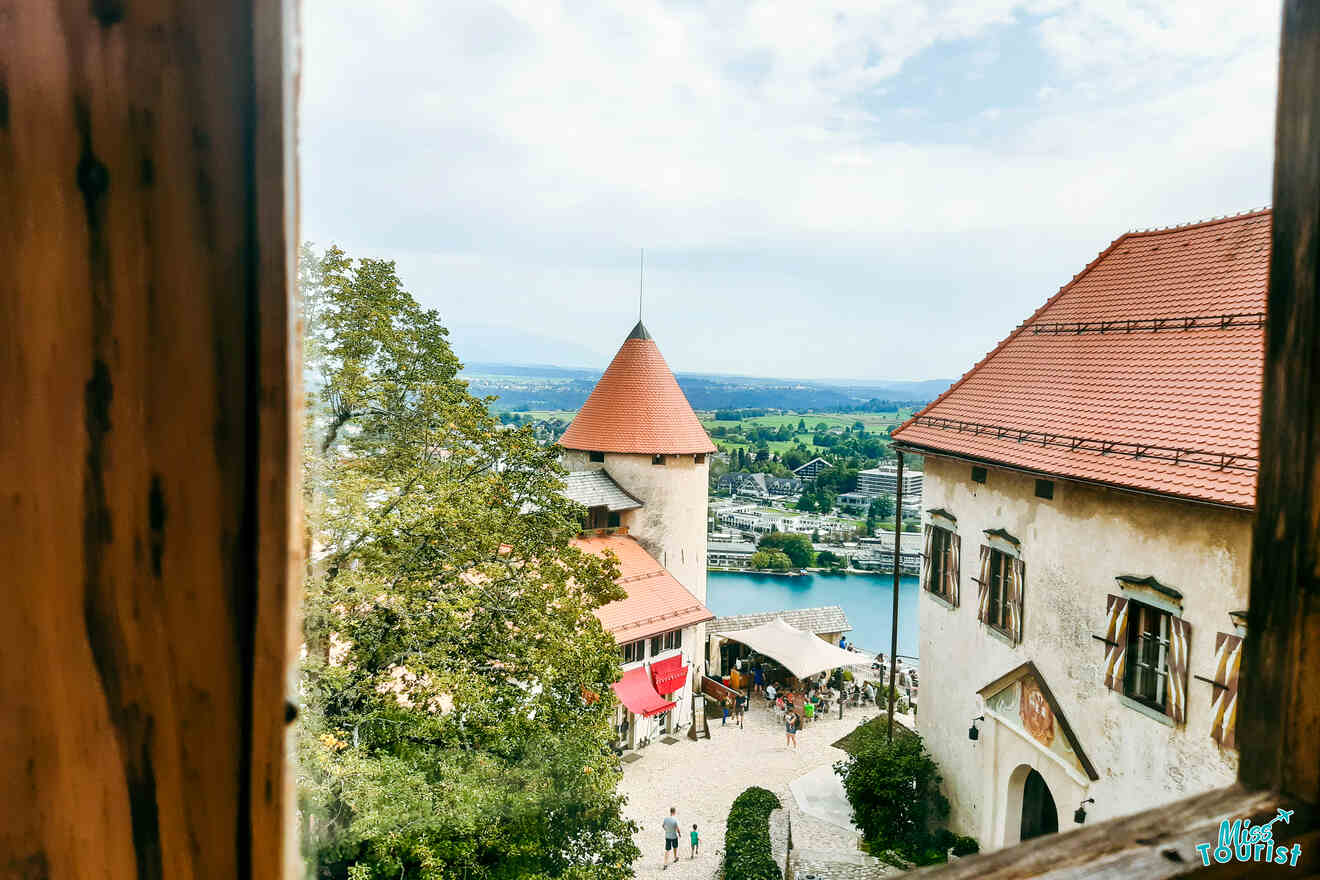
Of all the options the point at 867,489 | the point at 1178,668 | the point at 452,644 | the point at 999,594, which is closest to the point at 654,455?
the point at 999,594

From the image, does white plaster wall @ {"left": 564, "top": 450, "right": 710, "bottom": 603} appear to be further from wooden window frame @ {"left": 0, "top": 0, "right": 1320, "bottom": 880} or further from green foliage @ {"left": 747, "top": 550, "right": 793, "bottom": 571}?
green foliage @ {"left": 747, "top": 550, "right": 793, "bottom": 571}

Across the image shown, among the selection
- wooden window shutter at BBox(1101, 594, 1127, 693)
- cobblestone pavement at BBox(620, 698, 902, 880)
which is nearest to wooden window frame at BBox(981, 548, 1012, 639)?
wooden window shutter at BBox(1101, 594, 1127, 693)

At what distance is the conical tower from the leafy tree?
1013 cm

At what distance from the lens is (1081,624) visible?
689 centimetres

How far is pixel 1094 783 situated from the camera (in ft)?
21.7

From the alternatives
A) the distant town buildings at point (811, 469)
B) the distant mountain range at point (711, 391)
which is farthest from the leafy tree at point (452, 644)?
the distant town buildings at point (811, 469)

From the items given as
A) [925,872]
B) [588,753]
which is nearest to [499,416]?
[588,753]

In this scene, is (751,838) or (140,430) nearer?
(140,430)

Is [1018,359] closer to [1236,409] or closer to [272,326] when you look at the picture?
[1236,409]

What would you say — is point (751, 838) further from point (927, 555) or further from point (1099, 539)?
point (1099, 539)

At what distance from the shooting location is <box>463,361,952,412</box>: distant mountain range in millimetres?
10001

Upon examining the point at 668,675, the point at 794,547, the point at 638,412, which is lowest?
the point at 794,547

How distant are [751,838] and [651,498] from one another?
852cm

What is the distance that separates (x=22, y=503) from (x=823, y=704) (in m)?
18.6
